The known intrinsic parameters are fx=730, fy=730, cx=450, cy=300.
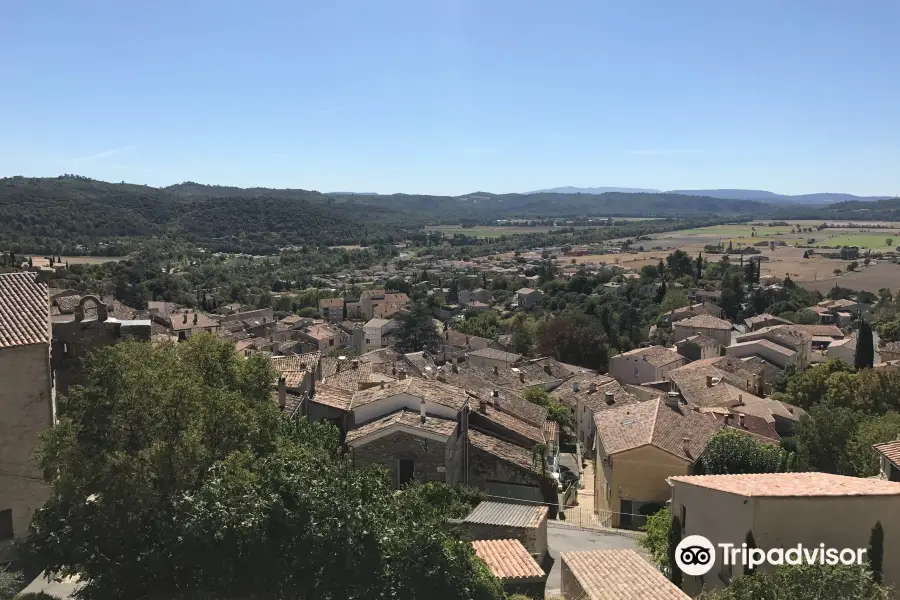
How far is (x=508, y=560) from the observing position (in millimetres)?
14703

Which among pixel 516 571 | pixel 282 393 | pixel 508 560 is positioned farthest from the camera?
pixel 282 393

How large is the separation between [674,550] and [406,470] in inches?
299

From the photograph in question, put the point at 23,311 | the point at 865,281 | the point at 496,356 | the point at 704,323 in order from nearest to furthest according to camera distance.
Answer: the point at 23,311
the point at 496,356
the point at 704,323
the point at 865,281

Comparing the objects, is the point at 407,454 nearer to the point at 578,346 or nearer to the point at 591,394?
the point at 591,394

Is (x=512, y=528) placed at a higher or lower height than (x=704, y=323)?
higher

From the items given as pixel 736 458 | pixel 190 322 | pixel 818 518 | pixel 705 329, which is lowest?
pixel 190 322

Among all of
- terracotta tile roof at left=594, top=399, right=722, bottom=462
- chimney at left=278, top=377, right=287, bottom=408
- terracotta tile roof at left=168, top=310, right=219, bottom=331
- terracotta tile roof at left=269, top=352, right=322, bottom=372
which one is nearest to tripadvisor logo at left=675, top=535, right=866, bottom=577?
terracotta tile roof at left=594, top=399, right=722, bottom=462

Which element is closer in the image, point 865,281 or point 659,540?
point 659,540

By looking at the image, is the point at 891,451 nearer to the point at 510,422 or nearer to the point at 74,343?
the point at 510,422

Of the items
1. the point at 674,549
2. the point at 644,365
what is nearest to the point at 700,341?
the point at 644,365

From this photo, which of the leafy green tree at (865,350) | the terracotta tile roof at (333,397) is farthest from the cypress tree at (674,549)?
the leafy green tree at (865,350)

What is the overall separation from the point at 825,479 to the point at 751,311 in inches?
3353

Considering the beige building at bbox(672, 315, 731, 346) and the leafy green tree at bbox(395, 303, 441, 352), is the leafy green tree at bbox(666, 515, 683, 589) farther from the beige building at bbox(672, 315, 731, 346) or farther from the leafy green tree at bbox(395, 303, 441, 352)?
the leafy green tree at bbox(395, 303, 441, 352)

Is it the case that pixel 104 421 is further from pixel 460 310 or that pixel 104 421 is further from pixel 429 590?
pixel 460 310
